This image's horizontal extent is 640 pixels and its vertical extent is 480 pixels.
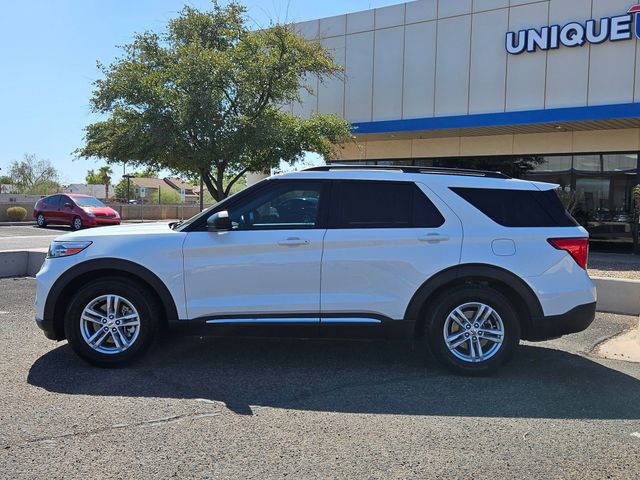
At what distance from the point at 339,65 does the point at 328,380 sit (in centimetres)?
1444

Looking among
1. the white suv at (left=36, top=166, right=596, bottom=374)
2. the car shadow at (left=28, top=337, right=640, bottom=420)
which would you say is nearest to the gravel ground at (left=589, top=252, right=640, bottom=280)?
the car shadow at (left=28, top=337, right=640, bottom=420)

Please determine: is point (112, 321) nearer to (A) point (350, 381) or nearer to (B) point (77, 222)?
(A) point (350, 381)

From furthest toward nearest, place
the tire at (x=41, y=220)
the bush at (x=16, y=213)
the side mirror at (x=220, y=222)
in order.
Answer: the bush at (x=16, y=213) < the tire at (x=41, y=220) < the side mirror at (x=220, y=222)

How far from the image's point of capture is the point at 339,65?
17953 millimetres

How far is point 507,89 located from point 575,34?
2.09 m

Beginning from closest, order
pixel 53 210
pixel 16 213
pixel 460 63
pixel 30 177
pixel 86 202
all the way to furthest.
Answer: pixel 460 63 → pixel 86 202 → pixel 53 210 → pixel 16 213 → pixel 30 177

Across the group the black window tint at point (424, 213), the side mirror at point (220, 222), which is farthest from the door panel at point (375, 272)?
the side mirror at point (220, 222)

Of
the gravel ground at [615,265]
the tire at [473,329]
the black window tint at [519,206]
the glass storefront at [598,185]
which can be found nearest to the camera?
the tire at [473,329]

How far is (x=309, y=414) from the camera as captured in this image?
14.3 ft

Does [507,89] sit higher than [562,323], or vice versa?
[507,89]

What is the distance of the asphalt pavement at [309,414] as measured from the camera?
3.53 m

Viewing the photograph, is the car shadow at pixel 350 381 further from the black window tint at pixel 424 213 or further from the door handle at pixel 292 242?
the black window tint at pixel 424 213

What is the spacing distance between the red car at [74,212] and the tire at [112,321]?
18660 mm

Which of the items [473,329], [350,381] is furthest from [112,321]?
[473,329]
